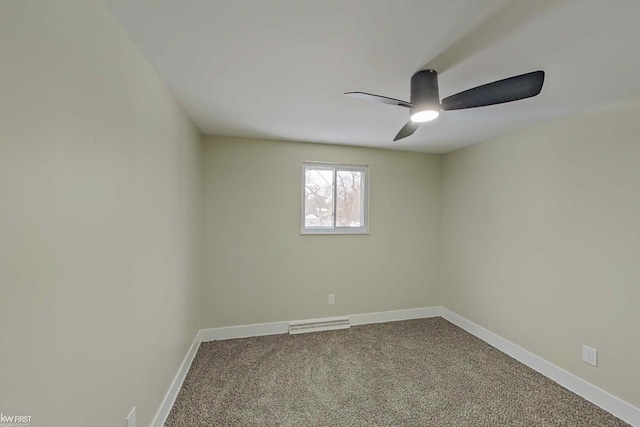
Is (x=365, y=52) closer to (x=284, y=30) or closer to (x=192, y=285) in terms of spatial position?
(x=284, y=30)

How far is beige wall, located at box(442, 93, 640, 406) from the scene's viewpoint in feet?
6.02

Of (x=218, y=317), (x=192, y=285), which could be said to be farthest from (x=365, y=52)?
(x=218, y=317)

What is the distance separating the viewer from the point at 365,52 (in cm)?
134

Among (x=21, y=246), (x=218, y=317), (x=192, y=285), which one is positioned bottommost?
(x=218, y=317)

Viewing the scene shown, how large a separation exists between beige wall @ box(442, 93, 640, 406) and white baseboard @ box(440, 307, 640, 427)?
50 mm

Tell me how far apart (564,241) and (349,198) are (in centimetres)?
211

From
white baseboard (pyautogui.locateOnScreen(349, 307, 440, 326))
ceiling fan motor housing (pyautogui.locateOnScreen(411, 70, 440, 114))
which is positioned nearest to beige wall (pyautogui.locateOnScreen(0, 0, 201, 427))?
ceiling fan motor housing (pyautogui.locateOnScreen(411, 70, 440, 114))

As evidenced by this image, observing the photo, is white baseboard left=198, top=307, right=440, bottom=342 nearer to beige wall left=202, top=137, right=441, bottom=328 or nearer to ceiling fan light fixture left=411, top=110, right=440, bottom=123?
beige wall left=202, top=137, right=441, bottom=328

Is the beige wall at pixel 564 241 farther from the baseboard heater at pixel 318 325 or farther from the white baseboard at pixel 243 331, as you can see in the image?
the white baseboard at pixel 243 331

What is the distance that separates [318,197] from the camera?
327 cm

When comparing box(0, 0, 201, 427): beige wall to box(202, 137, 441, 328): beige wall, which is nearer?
box(0, 0, 201, 427): beige wall

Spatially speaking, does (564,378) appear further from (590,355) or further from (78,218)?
(78,218)

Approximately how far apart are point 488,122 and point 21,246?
3.02 metres

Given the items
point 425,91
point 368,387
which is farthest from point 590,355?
point 425,91
